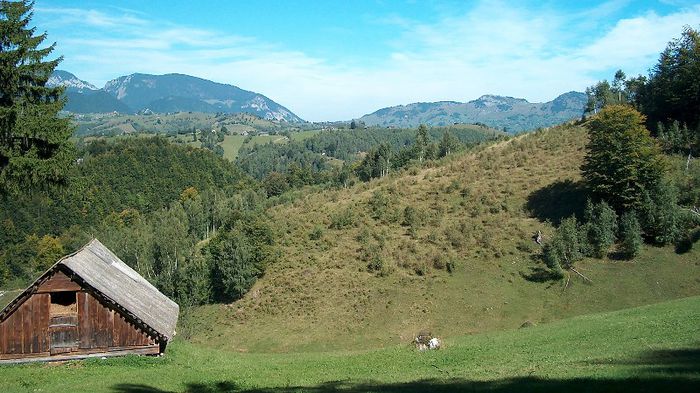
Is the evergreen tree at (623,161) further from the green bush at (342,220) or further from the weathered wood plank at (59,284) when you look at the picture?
the weathered wood plank at (59,284)

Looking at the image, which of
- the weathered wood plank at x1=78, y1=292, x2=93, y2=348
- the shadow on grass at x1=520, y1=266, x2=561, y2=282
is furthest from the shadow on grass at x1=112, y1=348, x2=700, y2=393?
the shadow on grass at x1=520, y1=266, x2=561, y2=282

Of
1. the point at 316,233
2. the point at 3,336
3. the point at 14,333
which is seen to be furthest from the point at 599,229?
the point at 3,336

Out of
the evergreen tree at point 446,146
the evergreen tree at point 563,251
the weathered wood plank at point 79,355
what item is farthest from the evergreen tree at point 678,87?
the weathered wood plank at point 79,355

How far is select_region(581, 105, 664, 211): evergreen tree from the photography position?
148 ft

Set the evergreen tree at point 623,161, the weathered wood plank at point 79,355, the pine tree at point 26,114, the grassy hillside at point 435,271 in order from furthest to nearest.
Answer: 1. the evergreen tree at point 623,161
2. the grassy hillside at point 435,271
3. the weathered wood plank at point 79,355
4. the pine tree at point 26,114

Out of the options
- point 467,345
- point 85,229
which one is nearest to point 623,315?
point 467,345

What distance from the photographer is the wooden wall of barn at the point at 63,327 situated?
22.9 metres

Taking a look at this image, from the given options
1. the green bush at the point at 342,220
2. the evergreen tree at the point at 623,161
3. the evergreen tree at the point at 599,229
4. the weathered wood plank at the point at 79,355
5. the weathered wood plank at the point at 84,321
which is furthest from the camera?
the green bush at the point at 342,220

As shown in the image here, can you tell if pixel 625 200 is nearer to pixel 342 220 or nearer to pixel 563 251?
pixel 563 251

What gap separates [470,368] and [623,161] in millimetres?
34439

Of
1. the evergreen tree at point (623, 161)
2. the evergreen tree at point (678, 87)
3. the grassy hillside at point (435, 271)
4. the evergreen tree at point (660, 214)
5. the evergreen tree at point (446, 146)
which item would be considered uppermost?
the evergreen tree at point (678, 87)

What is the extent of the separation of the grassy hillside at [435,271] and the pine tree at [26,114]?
23.1 metres

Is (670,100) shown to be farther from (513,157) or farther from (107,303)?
(107,303)

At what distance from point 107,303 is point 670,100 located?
67977mm
